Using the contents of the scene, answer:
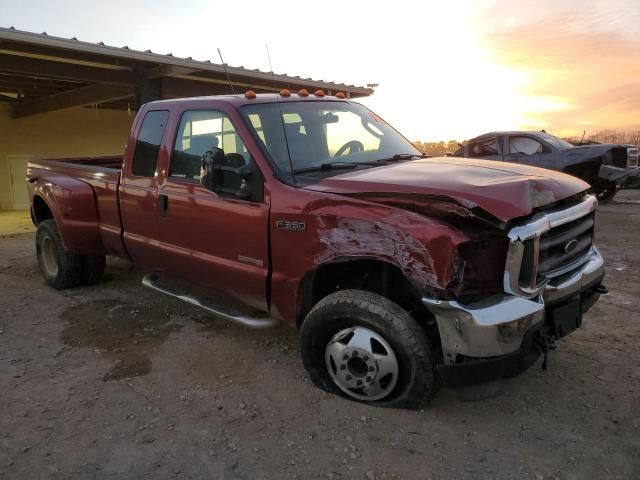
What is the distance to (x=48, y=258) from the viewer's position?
588 centimetres

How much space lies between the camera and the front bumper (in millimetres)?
2611

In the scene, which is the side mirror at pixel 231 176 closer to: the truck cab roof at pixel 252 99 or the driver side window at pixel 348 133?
the truck cab roof at pixel 252 99

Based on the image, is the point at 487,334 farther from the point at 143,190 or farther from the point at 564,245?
the point at 143,190

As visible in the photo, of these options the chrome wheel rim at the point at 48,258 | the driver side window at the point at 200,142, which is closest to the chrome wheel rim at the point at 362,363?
the driver side window at the point at 200,142

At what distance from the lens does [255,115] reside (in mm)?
3705

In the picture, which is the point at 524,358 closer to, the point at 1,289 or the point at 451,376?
the point at 451,376

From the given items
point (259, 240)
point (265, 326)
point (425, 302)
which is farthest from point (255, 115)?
point (425, 302)

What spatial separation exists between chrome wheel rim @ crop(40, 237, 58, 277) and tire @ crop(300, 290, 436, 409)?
3.80 m

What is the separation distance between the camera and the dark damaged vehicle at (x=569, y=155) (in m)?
11.2

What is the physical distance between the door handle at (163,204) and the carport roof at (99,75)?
527 centimetres

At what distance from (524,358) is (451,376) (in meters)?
0.44

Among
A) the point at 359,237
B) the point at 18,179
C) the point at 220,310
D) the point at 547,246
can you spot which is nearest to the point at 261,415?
the point at 220,310

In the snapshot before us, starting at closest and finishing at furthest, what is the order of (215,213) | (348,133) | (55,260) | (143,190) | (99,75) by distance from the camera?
(215,213)
(348,133)
(143,190)
(55,260)
(99,75)

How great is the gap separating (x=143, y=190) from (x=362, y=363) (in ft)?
8.07
